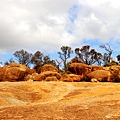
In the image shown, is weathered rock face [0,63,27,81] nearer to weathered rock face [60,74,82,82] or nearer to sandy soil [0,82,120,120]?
weathered rock face [60,74,82,82]

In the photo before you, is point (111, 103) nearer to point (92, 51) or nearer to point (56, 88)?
point (56, 88)

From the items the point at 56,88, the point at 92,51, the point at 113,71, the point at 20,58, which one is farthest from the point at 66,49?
the point at 56,88

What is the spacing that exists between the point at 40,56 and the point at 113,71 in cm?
3157

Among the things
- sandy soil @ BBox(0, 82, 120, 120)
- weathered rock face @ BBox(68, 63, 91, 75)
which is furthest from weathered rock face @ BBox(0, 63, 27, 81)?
sandy soil @ BBox(0, 82, 120, 120)

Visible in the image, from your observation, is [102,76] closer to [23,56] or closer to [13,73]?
[13,73]

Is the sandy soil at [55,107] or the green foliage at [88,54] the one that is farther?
the green foliage at [88,54]

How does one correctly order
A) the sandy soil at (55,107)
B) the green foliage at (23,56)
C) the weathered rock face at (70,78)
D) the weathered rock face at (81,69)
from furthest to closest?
the green foliage at (23,56) → the weathered rock face at (81,69) → the weathered rock face at (70,78) → the sandy soil at (55,107)

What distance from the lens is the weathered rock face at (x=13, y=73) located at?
118 feet

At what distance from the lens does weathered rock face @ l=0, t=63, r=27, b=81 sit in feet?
118

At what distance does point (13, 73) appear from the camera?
35.8m

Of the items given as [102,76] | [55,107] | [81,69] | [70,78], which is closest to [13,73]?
[70,78]

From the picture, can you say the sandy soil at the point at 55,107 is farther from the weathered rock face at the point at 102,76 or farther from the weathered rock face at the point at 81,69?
the weathered rock face at the point at 81,69

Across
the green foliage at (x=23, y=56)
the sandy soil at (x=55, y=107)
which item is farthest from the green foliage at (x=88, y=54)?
the sandy soil at (x=55, y=107)

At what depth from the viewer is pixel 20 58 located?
68250mm
